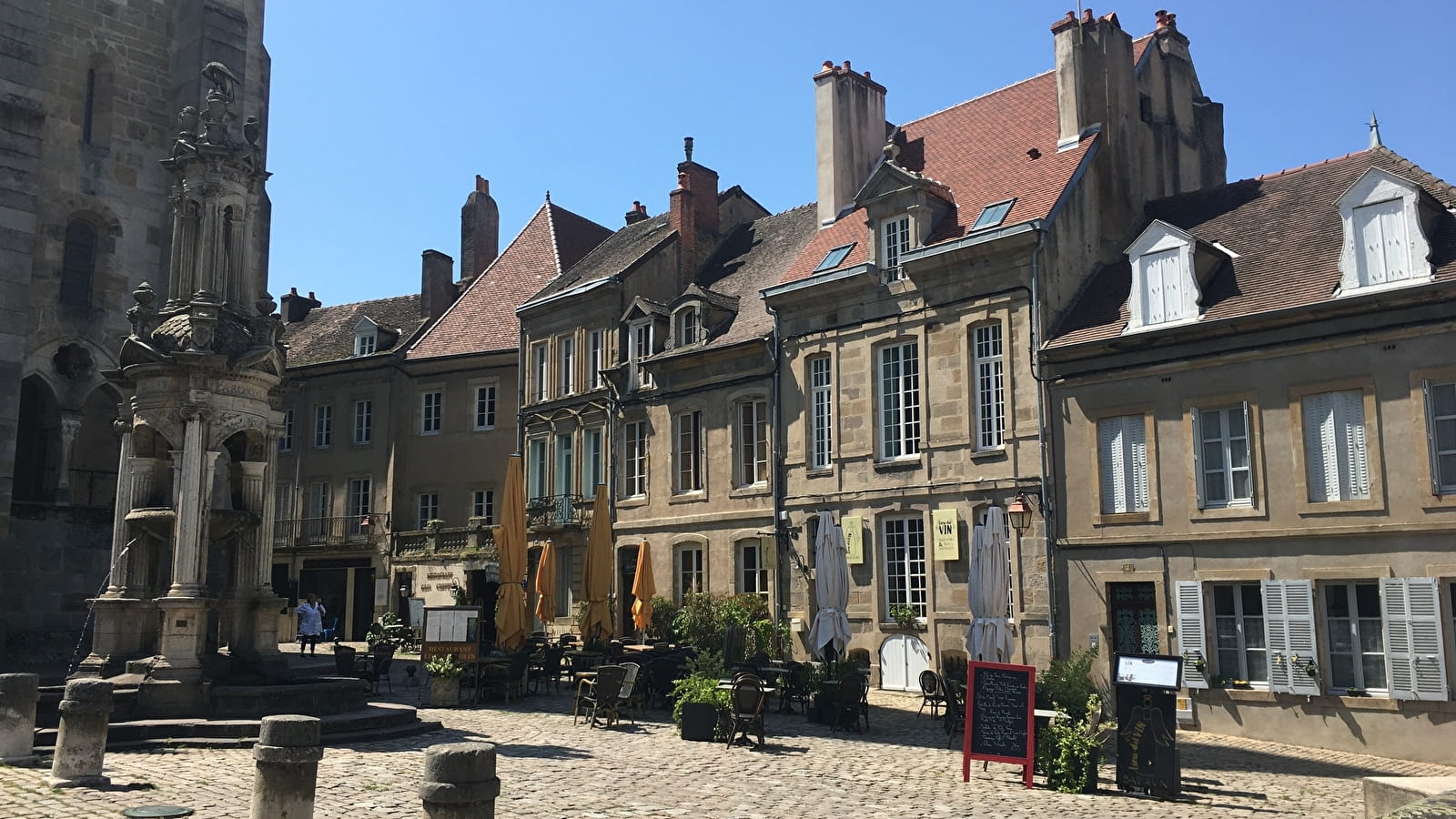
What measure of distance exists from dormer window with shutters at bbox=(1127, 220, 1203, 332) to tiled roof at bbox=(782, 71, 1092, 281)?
6.74 feet

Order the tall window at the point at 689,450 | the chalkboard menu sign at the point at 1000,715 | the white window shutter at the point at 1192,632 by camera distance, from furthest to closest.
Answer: the tall window at the point at 689,450 → the white window shutter at the point at 1192,632 → the chalkboard menu sign at the point at 1000,715

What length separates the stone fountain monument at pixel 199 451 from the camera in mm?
14758

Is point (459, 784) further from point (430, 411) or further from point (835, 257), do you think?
point (430, 411)

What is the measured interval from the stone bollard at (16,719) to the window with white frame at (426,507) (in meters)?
23.4

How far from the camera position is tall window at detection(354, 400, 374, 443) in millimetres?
36781

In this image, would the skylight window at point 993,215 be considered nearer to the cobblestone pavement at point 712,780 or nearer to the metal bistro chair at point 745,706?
the cobblestone pavement at point 712,780

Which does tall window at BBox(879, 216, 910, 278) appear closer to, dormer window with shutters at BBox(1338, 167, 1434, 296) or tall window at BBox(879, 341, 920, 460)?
tall window at BBox(879, 341, 920, 460)

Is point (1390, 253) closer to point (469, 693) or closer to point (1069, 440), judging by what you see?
point (1069, 440)

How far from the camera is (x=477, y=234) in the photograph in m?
39.4

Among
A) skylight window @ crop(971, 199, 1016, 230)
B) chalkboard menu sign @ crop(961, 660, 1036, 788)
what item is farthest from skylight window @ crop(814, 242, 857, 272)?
chalkboard menu sign @ crop(961, 660, 1036, 788)

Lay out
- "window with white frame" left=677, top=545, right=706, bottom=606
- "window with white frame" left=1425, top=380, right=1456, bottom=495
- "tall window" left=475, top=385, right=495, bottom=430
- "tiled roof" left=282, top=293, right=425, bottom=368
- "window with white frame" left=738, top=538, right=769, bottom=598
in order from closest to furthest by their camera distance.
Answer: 1. "window with white frame" left=1425, top=380, right=1456, bottom=495
2. "window with white frame" left=738, top=538, right=769, bottom=598
3. "window with white frame" left=677, top=545, right=706, bottom=606
4. "tall window" left=475, top=385, right=495, bottom=430
5. "tiled roof" left=282, top=293, right=425, bottom=368

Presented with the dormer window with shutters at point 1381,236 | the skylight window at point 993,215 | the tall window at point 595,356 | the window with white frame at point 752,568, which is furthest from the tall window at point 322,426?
the dormer window with shutters at point 1381,236

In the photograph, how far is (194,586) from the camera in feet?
48.5

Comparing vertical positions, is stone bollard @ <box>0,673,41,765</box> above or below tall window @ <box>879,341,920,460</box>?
below
